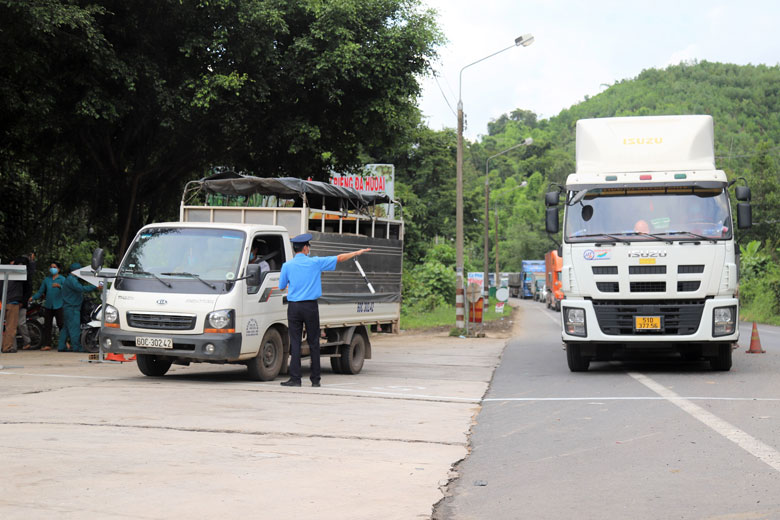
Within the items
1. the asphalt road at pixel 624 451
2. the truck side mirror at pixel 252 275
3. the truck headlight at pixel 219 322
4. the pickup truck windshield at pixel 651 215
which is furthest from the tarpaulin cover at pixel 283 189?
the asphalt road at pixel 624 451

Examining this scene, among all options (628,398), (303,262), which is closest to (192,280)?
(303,262)

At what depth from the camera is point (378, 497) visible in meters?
6.07

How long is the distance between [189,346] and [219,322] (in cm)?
52

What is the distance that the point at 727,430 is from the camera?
28.9 ft

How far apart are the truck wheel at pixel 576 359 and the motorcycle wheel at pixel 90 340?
30.0 ft

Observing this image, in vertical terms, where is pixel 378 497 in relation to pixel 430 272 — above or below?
below

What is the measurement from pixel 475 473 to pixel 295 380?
5885mm

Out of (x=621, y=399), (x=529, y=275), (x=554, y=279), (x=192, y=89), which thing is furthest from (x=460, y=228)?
(x=529, y=275)

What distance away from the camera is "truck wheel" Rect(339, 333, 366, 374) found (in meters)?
15.3

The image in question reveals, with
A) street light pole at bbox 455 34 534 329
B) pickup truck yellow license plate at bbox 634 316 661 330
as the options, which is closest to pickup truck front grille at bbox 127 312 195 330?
pickup truck yellow license plate at bbox 634 316 661 330

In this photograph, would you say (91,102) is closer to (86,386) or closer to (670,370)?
(86,386)

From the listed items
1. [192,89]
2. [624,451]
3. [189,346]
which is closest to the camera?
[624,451]

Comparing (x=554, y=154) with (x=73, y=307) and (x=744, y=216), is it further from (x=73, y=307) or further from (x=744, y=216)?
(x=744, y=216)

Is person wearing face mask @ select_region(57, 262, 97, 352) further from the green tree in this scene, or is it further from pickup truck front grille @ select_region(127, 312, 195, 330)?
pickup truck front grille @ select_region(127, 312, 195, 330)
